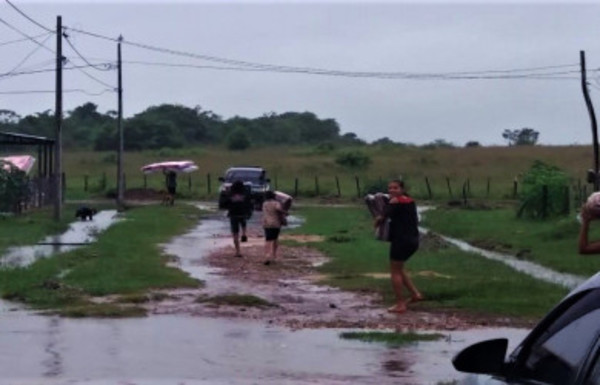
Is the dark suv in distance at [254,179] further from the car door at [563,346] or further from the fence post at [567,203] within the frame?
the car door at [563,346]

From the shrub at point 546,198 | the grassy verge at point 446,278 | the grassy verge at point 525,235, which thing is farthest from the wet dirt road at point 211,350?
the shrub at point 546,198

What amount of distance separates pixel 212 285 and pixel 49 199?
35.2 metres

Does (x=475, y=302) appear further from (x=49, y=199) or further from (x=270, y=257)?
(x=49, y=199)

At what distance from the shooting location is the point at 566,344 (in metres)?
4.86

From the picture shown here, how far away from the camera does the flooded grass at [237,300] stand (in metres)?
17.4

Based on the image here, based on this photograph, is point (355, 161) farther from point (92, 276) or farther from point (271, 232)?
point (92, 276)

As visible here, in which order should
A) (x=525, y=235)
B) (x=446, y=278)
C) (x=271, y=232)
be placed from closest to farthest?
(x=446, y=278), (x=271, y=232), (x=525, y=235)

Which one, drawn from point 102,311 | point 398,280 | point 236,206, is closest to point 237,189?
point 236,206

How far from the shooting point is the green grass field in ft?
241

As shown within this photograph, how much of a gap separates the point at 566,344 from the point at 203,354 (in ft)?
27.6

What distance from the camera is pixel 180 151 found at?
9969 centimetres

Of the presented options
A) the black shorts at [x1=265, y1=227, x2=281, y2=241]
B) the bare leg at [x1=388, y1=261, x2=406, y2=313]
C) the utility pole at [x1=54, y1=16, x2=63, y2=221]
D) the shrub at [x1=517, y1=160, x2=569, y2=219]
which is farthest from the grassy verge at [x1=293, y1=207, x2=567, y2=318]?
the utility pole at [x1=54, y1=16, x2=63, y2=221]

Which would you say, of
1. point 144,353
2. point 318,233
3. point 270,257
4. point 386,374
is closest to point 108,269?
point 270,257

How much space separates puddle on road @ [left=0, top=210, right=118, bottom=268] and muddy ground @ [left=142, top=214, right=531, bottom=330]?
3411mm
